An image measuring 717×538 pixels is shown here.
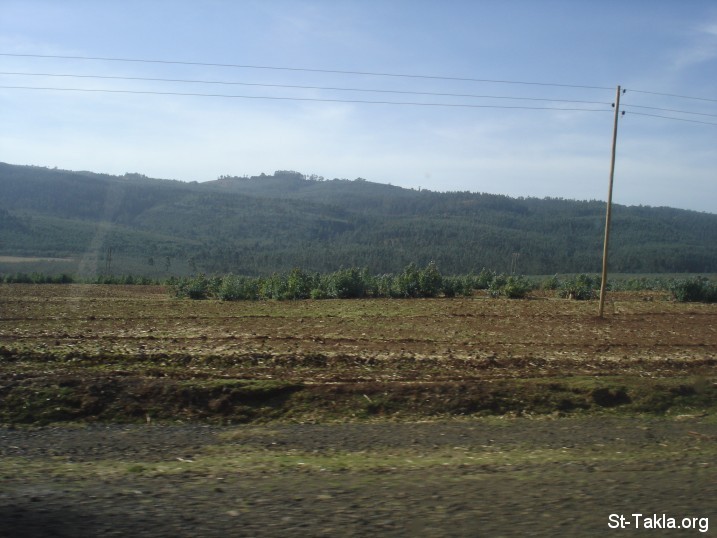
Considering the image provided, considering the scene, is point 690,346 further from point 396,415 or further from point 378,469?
point 378,469

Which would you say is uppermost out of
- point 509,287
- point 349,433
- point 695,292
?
point 695,292

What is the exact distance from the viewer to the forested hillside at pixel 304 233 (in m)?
84.2

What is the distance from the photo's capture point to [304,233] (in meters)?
110

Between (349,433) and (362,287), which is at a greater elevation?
(362,287)

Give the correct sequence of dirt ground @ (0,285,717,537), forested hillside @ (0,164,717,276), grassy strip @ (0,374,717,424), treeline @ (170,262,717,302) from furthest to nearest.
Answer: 1. forested hillside @ (0,164,717,276)
2. treeline @ (170,262,717,302)
3. grassy strip @ (0,374,717,424)
4. dirt ground @ (0,285,717,537)

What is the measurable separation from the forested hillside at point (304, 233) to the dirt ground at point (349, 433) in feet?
189

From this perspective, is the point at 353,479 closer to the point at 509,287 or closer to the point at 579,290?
the point at 509,287

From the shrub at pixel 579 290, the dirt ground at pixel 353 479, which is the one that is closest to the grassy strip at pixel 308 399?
the dirt ground at pixel 353 479

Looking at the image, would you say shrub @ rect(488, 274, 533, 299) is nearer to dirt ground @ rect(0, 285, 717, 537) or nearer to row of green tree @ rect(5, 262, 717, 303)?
row of green tree @ rect(5, 262, 717, 303)

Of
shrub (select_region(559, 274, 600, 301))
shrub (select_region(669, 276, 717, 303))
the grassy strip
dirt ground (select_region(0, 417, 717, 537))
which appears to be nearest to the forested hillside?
shrub (select_region(559, 274, 600, 301))

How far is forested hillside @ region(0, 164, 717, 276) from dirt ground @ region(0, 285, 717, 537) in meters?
57.7

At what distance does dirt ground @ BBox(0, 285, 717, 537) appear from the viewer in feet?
19.2

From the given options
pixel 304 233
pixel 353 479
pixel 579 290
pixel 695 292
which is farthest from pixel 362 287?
pixel 304 233

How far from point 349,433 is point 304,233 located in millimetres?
100953
